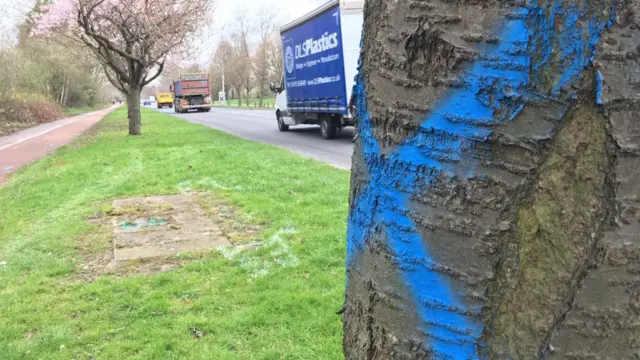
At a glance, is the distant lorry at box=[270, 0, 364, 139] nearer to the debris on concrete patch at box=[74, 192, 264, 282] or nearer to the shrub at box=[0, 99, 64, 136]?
the debris on concrete patch at box=[74, 192, 264, 282]

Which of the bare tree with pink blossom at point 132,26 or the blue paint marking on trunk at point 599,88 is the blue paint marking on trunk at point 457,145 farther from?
the bare tree with pink blossom at point 132,26

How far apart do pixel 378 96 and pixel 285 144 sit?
45.4 ft

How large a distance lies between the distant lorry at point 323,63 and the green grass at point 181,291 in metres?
6.13

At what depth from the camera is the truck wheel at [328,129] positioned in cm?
1548

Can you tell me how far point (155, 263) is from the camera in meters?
4.65

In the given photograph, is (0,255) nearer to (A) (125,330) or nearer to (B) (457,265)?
(A) (125,330)

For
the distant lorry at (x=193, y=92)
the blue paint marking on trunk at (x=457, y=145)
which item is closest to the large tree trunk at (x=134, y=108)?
the blue paint marking on trunk at (x=457, y=145)

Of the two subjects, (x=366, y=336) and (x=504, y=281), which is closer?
(x=504, y=281)

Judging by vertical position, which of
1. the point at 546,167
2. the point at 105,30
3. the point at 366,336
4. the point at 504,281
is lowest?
the point at 366,336

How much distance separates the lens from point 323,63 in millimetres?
14328

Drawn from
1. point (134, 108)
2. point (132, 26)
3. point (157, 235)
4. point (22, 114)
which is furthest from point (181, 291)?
point (22, 114)

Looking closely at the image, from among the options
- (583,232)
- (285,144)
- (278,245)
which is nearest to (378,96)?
(583,232)

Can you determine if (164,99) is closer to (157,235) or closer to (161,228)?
(161,228)

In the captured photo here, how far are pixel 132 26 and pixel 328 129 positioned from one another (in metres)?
7.21
